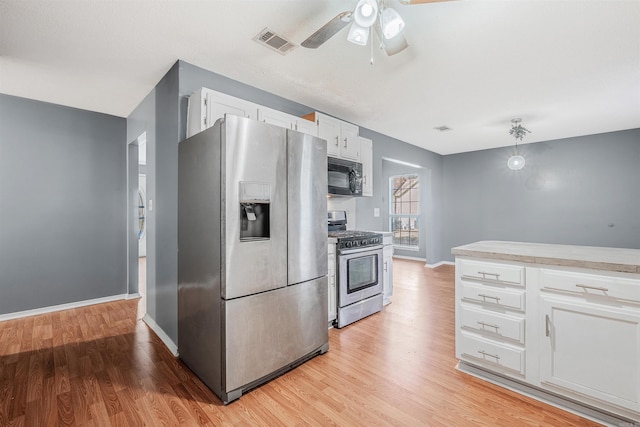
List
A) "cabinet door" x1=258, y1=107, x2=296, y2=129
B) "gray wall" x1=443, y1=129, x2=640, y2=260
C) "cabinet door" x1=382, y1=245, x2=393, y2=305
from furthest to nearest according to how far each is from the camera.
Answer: "gray wall" x1=443, y1=129, x2=640, y2=260 < "cabinet door" x1=382, y1=245, x2=393, y2=305 < "cabinet door" x1=258, y1=107, x2=296, y2=129

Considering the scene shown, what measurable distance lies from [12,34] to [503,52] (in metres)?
3.70

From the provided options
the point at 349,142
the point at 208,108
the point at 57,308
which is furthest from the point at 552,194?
the point at 57,308

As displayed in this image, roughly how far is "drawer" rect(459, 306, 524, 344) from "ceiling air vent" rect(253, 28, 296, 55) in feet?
7.80

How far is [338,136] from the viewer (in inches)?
136

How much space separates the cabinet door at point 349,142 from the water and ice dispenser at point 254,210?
66.5 inches

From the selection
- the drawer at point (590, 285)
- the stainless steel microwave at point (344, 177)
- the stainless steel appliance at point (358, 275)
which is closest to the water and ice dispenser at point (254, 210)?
the stainless steel appliance at point (358, 275)

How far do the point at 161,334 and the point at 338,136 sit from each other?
9.29ft

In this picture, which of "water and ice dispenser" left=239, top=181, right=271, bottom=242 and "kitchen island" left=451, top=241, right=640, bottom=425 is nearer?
"kitchen island" left=451, top=241, right=640, bottom=425

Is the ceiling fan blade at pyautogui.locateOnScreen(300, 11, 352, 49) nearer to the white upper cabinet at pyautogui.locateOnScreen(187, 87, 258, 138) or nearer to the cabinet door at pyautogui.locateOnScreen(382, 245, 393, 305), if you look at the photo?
the white upper cabinet at pyautogui.locateOnScreen(187, 87, 258, 138)

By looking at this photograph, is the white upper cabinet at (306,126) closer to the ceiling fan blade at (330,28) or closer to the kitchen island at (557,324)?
the ceiling fan blade at (330,28)

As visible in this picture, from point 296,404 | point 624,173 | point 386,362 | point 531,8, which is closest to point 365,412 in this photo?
point 296,404

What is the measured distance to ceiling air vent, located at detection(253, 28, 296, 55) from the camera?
2076 millimetres

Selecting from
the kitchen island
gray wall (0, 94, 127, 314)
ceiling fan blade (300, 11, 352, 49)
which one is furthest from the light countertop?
gray wall (0, 94, 127, 314)

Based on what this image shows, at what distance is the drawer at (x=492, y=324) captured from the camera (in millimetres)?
1891
